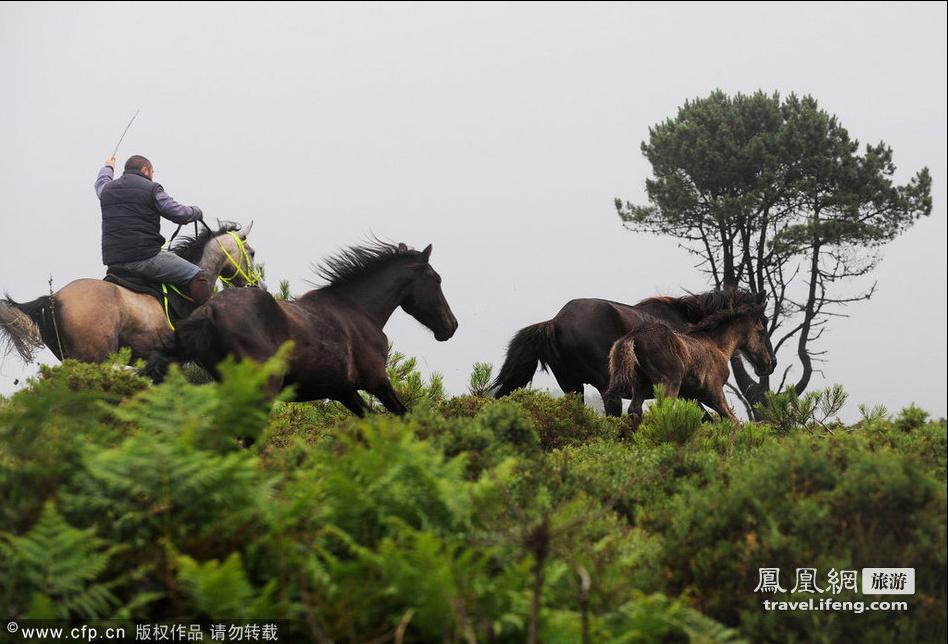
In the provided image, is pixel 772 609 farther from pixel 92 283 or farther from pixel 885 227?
pixel 885 227

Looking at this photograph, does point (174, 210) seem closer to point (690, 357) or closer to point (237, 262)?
point (237, 262)

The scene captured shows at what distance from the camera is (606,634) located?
3234 mm

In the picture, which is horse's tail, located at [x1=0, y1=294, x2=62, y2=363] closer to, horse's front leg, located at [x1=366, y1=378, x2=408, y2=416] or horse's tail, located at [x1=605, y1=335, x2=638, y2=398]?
horse's front leg, located at [x1=366, y1=378, x2=408, y2=416]

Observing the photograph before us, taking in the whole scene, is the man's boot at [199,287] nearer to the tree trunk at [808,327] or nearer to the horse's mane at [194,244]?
the horse's mane at [194,244]

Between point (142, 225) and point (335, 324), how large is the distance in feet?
9.71

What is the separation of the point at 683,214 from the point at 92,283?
27.1 m

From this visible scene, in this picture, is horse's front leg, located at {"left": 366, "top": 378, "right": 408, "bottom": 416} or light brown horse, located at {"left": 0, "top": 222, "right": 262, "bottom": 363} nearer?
horse's front leg, located at {"left": 366, "top": 378, "right": 408, "bottom": 416}

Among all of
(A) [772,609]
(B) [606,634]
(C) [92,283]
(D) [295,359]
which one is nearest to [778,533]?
(A) [772,609]

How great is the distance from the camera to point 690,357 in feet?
39.7

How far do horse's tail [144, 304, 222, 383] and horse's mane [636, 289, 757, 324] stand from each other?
7236 millimetres

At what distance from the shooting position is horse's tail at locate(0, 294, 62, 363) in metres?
11.5

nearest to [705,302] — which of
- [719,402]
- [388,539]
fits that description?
[719,402]

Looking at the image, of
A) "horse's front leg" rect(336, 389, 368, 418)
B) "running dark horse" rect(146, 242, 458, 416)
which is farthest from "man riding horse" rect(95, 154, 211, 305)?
"horse's front leg" rect(336, 389, 368, 418)

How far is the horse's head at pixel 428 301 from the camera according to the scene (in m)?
10.7
